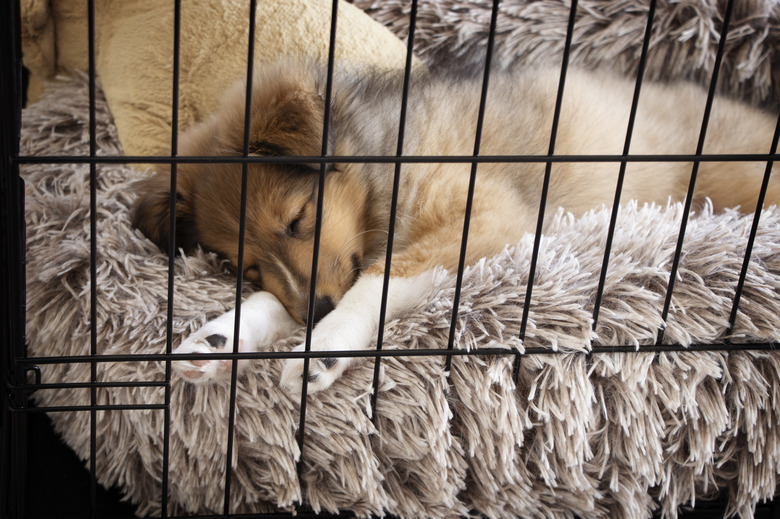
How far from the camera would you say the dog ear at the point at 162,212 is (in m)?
1.86

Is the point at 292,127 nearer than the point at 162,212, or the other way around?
the point at 292,127

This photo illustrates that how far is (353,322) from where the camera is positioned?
5.05 feet

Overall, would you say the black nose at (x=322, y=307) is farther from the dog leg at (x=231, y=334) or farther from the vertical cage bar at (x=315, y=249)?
A: the vertical cage bar at (x=315, y=249)

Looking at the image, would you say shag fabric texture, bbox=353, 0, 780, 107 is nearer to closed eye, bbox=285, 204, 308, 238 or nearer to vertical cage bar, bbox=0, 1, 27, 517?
closed eye, bbox=285, 204, 308, 238

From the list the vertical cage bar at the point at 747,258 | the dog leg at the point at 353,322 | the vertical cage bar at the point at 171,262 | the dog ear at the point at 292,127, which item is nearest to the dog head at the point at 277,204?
the dog ear at the point at 292,127

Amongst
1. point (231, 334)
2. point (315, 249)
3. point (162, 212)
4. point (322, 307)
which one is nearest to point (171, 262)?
point (315, 249)

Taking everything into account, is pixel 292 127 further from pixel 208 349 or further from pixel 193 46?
pixel 193 46

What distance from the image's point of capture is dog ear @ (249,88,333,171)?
161 centimetres

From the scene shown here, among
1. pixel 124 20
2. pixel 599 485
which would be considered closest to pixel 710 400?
pixel 599 485

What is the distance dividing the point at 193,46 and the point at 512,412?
162cm

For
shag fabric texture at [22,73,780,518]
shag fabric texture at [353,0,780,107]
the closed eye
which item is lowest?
shag fabric texture at [22,73,780,518]

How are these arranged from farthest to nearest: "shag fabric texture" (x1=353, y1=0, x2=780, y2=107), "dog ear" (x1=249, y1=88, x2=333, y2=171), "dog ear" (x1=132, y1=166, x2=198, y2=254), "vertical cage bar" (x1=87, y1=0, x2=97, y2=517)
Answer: "shag fabric texture" (x1=353, y1=0, x2=780, y2=107)
"dog ear" (x1=132, y1=166, x2=198, y2=254)
"dog ear" (x1=249, y1=88, x2=333, y2=171)
"vertical cage bar" (x1=87, y1=0, x2=97, y2=517)

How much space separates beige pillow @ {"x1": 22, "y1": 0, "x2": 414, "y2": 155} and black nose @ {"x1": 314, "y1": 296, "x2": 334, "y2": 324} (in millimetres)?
934

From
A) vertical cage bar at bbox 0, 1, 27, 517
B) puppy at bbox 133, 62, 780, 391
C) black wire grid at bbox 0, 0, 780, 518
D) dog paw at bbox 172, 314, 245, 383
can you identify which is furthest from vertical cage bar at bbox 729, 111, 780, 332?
vertical cage bar at bbox 0, 1, 27, 517
